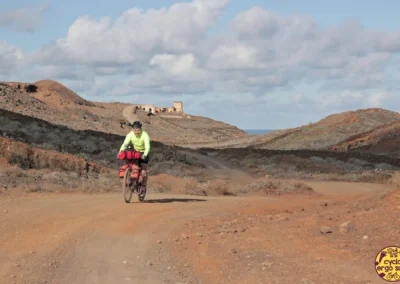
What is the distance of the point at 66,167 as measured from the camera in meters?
24.2

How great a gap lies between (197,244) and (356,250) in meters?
2.85

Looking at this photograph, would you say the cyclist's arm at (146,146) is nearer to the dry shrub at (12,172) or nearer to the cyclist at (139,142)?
the cyclist at (139,142)

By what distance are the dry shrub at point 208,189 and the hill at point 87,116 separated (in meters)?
63.5

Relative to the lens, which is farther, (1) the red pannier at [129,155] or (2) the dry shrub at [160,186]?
(2) the dry shrub at [160,186]

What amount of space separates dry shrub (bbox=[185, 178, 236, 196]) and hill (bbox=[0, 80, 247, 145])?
208ft

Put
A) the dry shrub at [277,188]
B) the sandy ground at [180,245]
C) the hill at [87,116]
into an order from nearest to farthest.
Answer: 1. the sandy ground at [180,245]
2. the dry shrub at [277,188]
3. the hill at [87,116]

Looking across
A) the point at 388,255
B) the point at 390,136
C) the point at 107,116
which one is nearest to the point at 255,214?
the point at 388,255

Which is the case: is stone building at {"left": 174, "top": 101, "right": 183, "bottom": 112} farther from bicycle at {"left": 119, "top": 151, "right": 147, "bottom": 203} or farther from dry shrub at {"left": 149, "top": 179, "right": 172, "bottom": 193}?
bicycle at {"left": 119, "top": 151, "right": 147, "bottom": 203}

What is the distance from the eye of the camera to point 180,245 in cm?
1041

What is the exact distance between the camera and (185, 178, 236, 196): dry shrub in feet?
69.2

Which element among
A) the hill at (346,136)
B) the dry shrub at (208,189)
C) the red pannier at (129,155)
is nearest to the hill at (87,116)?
the hill at (346,136)

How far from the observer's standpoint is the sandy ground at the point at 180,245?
26.6ft

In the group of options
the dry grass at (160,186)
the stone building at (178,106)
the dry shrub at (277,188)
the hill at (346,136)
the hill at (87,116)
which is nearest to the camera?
the dry grass at (160,186)

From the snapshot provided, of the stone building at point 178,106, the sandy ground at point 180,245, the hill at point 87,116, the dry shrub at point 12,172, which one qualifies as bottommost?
the sandy ground at point 180,245
